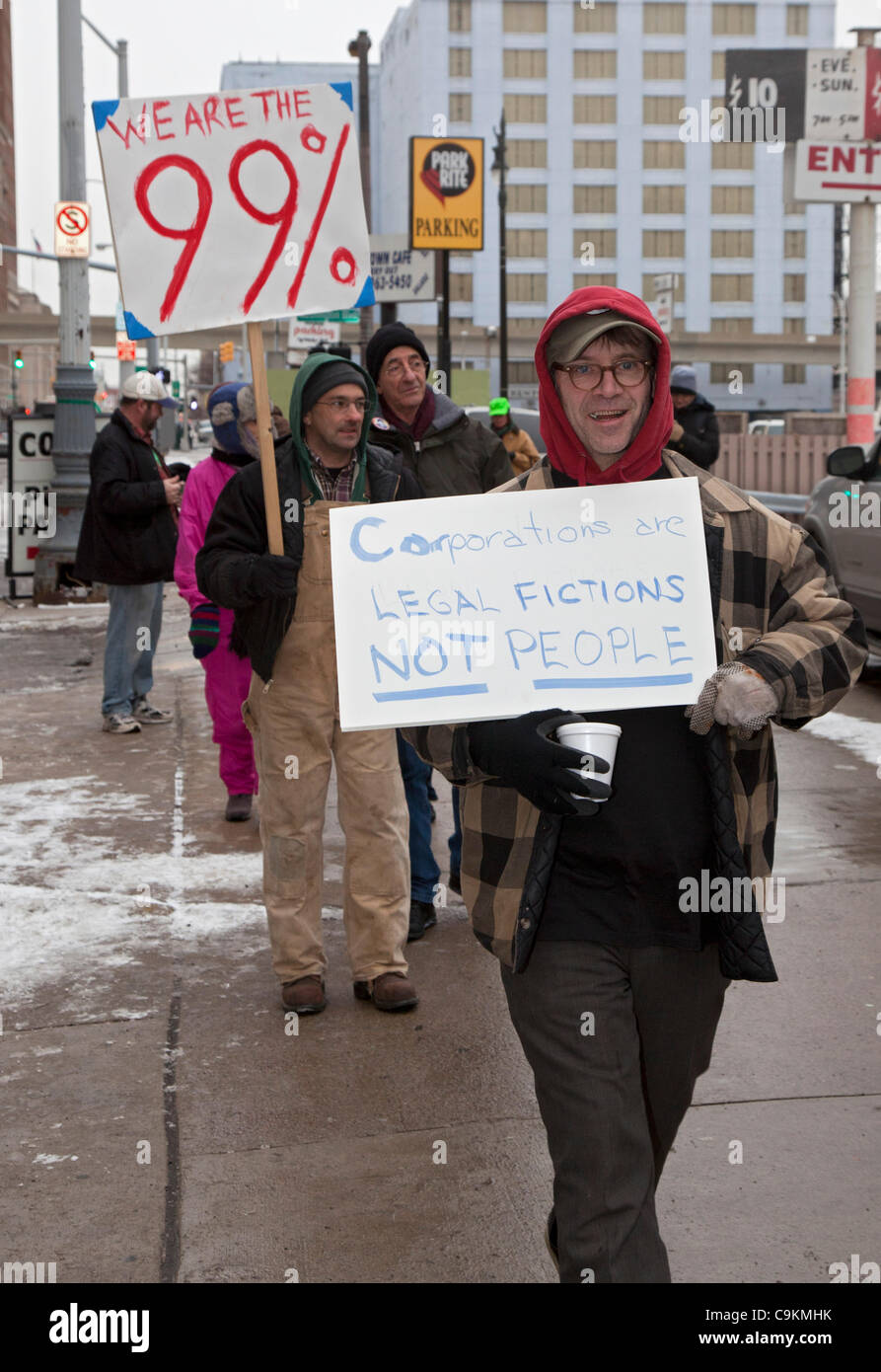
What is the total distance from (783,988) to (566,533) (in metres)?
2.82

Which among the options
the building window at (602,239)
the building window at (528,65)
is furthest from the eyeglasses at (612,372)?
the building window at (528,65)

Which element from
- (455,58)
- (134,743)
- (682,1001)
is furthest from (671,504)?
(455,58)

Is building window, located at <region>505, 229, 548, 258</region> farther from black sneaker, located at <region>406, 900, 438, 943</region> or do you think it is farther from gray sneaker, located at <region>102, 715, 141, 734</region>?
black sneaker, located at <region>406, 900, 438, 943</region>

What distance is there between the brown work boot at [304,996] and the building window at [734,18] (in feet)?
326

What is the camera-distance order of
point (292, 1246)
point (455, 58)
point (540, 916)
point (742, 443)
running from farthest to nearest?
point (455, 58)
point (742, 443)
point (292, 1246)
point (540, 916)

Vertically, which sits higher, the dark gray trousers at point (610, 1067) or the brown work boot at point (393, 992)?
the dark gray trousers at point (610, 1067)

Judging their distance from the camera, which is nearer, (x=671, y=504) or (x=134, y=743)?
(x=671, y=504)

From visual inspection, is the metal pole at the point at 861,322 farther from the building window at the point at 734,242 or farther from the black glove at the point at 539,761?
the building window at the point at 734,242

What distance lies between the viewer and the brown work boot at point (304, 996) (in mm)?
5086

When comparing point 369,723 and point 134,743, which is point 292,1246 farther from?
point 134,743

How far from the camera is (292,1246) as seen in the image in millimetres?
3596

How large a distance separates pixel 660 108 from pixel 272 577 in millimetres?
97421

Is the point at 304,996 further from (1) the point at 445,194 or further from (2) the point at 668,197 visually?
(2) the point at 668,197

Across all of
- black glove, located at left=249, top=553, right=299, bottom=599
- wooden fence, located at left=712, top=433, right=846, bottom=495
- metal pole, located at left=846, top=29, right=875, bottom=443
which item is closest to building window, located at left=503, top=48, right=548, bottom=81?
wooden fence, located at left=712, top=433, right=846, bottom=495
